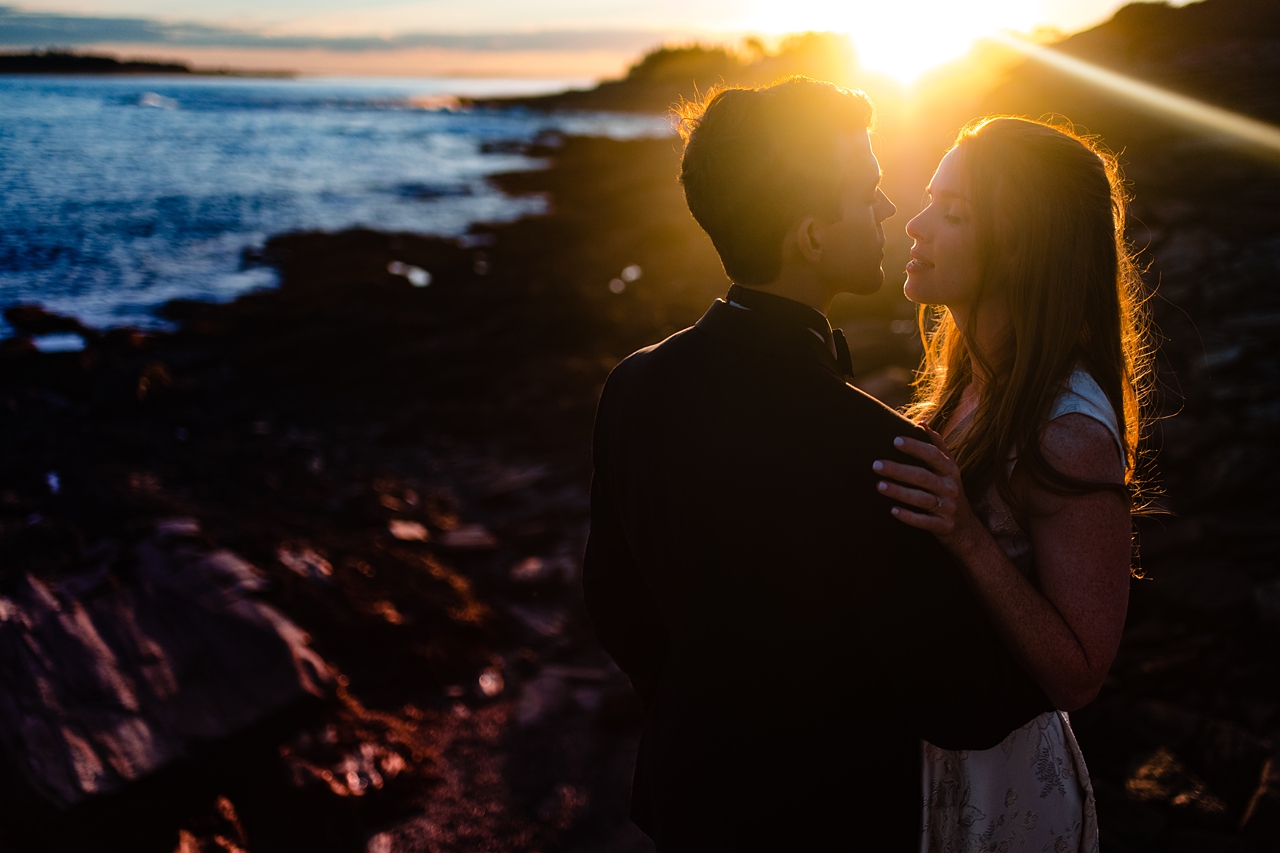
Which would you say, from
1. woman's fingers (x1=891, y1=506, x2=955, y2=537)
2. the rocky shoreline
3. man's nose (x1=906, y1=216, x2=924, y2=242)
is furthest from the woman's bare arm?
the rocky shoreline

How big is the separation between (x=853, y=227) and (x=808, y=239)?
129mm

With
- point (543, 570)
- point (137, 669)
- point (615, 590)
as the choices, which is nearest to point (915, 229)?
point (615, 590)

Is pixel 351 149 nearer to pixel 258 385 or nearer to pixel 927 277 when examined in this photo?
pixel 258 385

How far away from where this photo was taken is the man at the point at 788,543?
5.00 feet

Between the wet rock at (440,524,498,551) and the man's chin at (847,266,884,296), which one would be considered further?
the wet rock at (440,524,498,551)

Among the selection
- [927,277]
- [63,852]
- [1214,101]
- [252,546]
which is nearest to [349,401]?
[252,546]

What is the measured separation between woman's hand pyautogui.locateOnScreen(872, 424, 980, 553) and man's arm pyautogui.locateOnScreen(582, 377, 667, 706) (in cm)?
86

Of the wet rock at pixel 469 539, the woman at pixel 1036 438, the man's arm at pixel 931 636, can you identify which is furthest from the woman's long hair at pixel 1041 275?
the wet rock at pixel 469 539

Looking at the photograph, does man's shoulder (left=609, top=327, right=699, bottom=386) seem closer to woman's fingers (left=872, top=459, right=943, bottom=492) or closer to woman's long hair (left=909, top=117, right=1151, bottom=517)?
woman's fingers (left=872, top=459, right=943, bottom=492)

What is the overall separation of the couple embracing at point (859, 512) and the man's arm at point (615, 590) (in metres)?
0.02

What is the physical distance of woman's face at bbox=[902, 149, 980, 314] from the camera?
85.1 inches

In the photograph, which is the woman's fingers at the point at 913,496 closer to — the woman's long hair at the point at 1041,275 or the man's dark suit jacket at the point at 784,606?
the man's dark suit jacket at the point at 784,606

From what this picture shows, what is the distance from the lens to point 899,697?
174 cm

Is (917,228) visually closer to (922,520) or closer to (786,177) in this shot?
(786,177)
